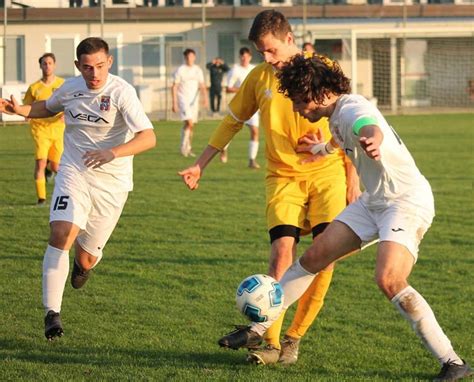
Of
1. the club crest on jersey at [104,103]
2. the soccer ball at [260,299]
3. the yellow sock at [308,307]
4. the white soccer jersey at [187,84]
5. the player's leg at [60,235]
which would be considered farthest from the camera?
the white soccer jersey at [187,84]

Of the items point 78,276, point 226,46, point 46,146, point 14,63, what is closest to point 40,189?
point 46,146

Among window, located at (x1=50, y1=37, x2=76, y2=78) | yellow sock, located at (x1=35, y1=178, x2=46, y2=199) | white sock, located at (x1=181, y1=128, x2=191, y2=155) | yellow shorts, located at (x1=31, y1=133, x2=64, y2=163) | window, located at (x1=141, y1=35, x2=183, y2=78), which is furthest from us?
window, located at (x1=141, y1=35, x2=183, y2=78)

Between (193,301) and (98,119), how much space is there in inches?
64.8

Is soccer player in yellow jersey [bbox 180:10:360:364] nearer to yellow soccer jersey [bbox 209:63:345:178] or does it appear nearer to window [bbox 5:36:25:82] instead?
yellow soccer jersey [bbox 209:63:345:178]

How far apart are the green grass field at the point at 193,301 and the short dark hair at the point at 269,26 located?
1990mm

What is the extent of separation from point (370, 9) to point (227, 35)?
600 cm

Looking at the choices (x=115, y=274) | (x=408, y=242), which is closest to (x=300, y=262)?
(x=408, y=242)

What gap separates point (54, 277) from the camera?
6910 mm

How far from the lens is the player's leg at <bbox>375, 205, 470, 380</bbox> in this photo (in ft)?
18.0

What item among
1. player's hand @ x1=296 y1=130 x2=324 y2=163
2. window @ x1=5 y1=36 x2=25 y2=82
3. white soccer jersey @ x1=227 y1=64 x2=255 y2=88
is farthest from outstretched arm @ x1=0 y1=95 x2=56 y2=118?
window @ x1=5 y1=36 x2=25 y2=82

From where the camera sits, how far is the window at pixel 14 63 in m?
38.9

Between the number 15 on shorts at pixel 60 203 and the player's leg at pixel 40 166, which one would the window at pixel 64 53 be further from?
the number 15 on shorts at pixel 60 203

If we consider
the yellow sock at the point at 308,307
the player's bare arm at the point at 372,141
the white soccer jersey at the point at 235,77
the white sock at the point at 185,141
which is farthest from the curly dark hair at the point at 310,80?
the white sock at the point at 185,141

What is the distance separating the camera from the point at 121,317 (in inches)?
294
